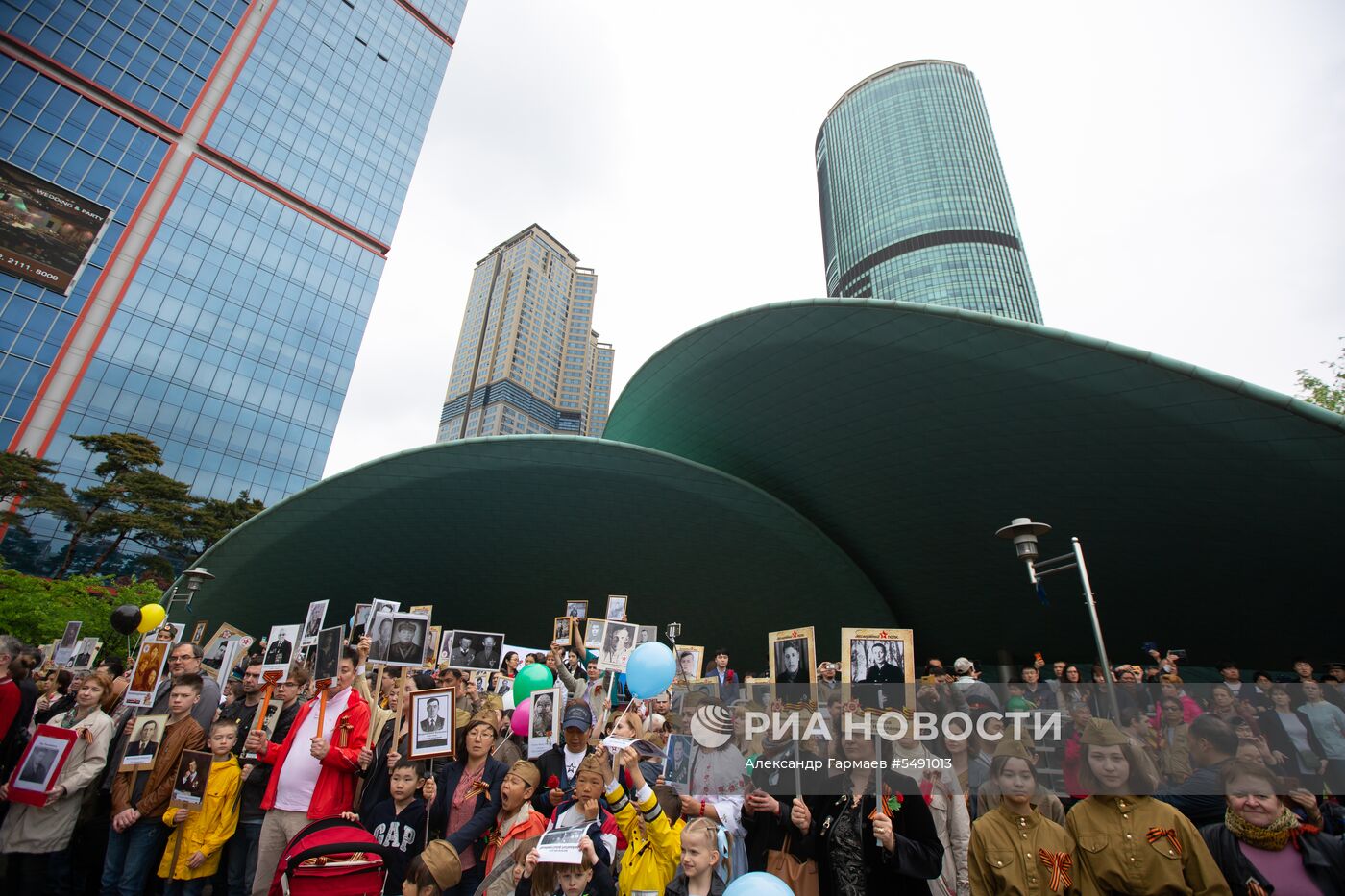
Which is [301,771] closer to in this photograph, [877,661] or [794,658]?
[794,658]

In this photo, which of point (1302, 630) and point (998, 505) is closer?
point (1302, 630)

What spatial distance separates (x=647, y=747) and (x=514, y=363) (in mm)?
101899

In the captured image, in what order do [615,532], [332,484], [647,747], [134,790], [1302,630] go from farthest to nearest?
[615,532] → [332,484] → [1302,630] → [134,790] → [647,747]

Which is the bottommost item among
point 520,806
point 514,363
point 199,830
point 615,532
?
point 199,830

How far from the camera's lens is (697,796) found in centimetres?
400

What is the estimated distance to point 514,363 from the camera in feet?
331

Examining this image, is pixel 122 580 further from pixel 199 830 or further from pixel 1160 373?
pixel 1160 373

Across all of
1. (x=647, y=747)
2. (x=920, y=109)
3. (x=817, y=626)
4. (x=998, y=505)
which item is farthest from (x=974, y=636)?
(x=920, y=109)

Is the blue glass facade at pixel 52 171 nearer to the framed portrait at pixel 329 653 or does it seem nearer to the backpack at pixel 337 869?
the framed portrait at pixel 329 653

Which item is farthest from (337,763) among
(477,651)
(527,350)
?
(527,350)

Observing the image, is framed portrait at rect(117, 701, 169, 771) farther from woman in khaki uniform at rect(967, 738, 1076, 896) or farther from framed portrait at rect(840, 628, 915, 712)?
framed portrait at rect(840, 628, 915, 712)

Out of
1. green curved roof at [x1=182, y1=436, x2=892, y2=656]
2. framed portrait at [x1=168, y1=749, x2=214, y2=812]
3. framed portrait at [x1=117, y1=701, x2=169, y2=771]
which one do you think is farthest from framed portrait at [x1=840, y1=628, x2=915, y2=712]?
green curved roof at [x1=182, y1=436, x2=892, y2=656]

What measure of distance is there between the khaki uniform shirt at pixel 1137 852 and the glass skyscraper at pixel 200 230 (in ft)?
178

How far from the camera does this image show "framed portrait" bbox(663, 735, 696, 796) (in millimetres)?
4230
